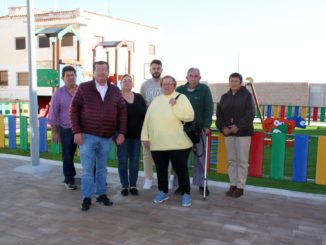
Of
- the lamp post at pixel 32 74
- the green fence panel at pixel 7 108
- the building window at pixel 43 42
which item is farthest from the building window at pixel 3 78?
the lamp post at pixel 32 74

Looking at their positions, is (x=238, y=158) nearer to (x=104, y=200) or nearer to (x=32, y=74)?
(x=104, y=200)

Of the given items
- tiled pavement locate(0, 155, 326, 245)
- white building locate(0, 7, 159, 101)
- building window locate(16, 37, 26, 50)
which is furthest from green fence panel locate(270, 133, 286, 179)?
building window locate(16, 37, 26, 50)

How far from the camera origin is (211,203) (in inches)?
202

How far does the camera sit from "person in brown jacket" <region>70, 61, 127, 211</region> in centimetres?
475

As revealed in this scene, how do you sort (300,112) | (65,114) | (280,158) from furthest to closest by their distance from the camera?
(300,112) → (280,158) → (65,114)

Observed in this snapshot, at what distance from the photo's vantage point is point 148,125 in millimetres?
5086

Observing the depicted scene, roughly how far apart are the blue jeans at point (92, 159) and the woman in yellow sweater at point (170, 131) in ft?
1.85

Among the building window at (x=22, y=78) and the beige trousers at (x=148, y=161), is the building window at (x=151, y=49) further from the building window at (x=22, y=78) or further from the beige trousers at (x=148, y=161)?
the beige trousers at (x=148, y=161)

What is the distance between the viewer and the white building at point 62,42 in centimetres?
2919

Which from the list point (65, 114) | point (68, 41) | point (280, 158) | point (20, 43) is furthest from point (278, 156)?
point (20, 43)

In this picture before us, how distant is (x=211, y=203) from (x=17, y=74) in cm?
2992

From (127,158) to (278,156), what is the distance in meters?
2.68

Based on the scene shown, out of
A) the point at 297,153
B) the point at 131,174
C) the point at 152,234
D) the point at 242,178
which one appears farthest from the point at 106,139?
the point at 297,153

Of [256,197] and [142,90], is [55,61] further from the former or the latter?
[256,197]
